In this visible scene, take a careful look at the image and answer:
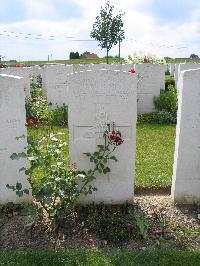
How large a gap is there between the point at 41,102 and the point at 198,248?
7.75 meters

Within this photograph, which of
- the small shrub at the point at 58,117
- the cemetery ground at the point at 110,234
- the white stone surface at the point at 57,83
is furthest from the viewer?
the white stone surface at the point at 57,83

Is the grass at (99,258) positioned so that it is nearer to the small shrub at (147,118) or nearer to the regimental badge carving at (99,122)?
the regimental badge carving at (99,122)

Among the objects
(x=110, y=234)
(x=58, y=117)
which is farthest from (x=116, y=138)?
(x=58, y=117)

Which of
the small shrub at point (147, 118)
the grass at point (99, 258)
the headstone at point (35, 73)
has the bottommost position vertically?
the grass at point (99, 258)

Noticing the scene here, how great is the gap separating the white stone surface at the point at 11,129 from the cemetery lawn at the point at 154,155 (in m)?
0.30

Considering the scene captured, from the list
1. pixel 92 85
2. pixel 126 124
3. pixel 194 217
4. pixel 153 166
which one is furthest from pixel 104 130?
pixel 153 166

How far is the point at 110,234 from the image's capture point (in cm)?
423

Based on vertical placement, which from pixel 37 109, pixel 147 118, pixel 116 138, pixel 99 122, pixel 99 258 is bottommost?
pixel 99 258

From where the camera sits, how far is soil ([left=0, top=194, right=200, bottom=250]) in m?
4.14

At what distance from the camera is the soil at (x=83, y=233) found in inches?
163

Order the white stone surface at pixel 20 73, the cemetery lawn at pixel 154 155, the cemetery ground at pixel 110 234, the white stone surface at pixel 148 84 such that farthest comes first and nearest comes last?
the white stone surface at pixel 20 73 < the white stone surface at pixel 148 84 < the cemetery lawn at pixel 154 155 < the cemetery ground at pixel 110 234

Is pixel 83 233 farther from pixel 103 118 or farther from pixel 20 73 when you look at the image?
pixel 20 73

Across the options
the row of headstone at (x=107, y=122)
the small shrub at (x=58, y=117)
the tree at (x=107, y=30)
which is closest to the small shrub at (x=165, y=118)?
the small shrub at (x=58, y=117)

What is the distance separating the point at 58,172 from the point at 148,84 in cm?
713
